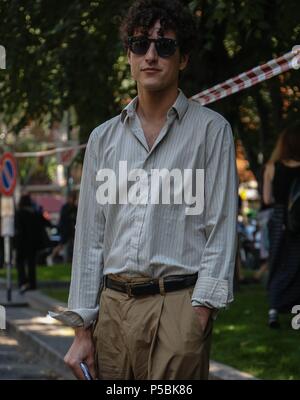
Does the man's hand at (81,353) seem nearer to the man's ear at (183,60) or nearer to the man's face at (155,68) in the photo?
the man's face at (155,68)

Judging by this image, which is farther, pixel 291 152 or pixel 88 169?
pixel 291 152

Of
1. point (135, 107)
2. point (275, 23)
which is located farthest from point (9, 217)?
point (135, 107)

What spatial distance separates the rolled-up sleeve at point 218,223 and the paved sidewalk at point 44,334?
13.8 feet

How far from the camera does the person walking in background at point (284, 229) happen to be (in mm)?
10289

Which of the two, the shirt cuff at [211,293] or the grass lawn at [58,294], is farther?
the grass lawn at [58,294]

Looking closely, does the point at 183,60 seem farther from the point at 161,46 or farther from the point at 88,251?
the point at 88,251

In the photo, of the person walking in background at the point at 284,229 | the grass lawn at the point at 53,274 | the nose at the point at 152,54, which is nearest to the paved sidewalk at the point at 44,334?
the person walking in background at the point at 284,229

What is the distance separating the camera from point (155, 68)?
4051 mm

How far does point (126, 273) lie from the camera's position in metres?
3.93

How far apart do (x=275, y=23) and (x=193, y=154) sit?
8.41 meters

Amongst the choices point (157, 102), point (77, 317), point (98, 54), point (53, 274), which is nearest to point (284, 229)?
point (98, 54)

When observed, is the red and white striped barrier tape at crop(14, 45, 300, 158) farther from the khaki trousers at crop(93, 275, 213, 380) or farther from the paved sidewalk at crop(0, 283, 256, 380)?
the khaki trousers at crop(93, 275, 213, 380)
